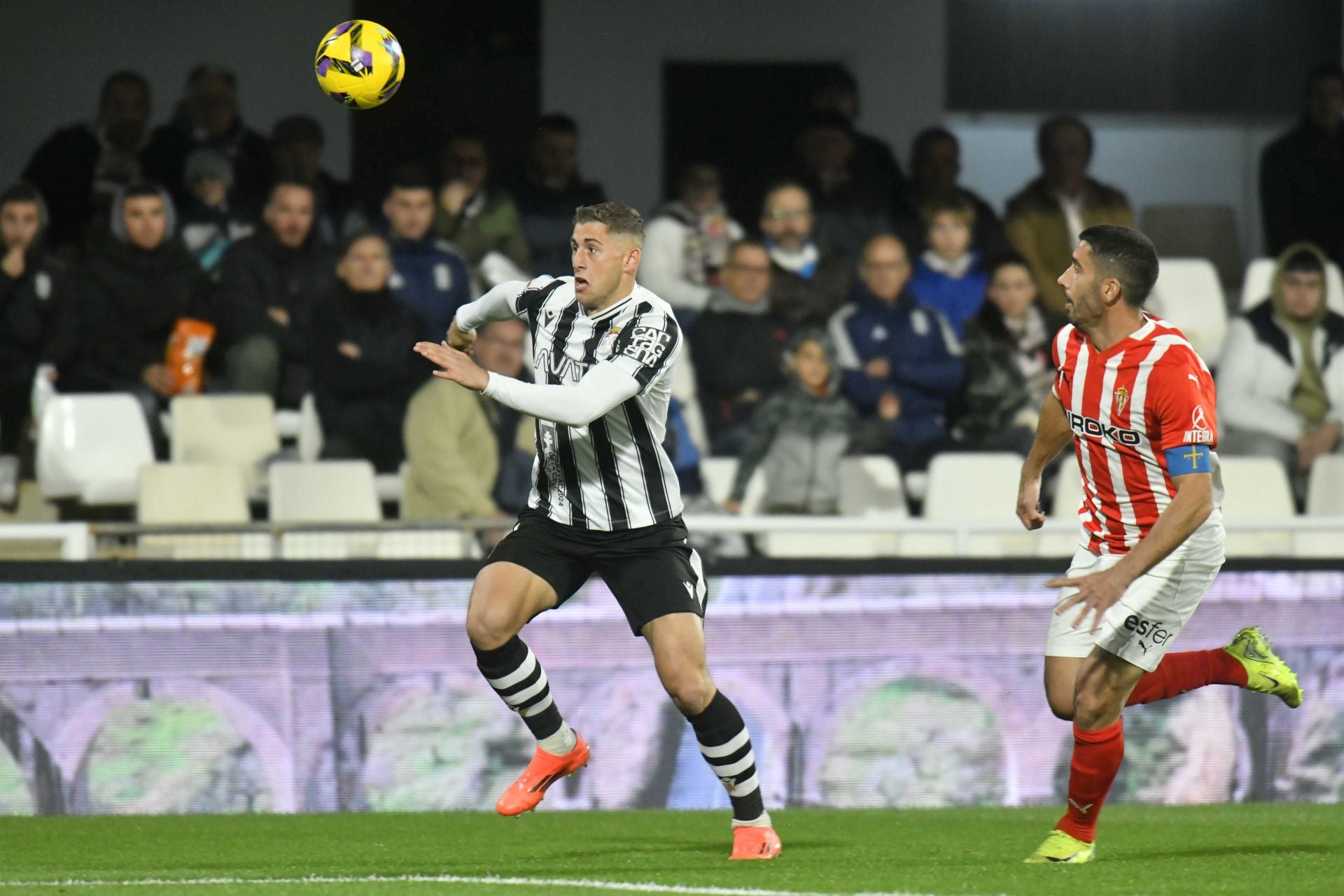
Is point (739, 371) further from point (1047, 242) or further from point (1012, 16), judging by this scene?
point (1012, 16)

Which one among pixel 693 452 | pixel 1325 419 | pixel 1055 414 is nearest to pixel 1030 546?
pixel 693 452

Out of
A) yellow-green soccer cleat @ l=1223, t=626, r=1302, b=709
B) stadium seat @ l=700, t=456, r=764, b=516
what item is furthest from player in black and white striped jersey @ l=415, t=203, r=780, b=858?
stadium seat @ l=700, t=456, r=764, b=516

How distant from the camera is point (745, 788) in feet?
20.8

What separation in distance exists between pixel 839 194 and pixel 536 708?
6690 mm

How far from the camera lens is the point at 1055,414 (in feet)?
20.8

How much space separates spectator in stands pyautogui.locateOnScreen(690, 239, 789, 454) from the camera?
11234mm

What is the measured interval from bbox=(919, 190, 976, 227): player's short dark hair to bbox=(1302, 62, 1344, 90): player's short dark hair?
273cm

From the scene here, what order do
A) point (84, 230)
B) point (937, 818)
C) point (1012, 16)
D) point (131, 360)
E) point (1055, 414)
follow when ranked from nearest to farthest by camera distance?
point (1055, 414) < point (937, 818) < point (131, 360) < point (84, 230) < point (1012, 16)

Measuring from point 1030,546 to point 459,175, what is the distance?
167 inches

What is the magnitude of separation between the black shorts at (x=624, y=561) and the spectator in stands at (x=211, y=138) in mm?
6295

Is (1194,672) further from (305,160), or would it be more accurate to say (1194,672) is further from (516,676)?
(305,160)

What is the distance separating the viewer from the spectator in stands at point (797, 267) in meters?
11.4

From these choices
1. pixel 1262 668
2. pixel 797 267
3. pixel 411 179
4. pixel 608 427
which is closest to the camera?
pixel 608 427

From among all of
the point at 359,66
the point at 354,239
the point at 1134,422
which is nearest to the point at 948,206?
the point at 354,239
